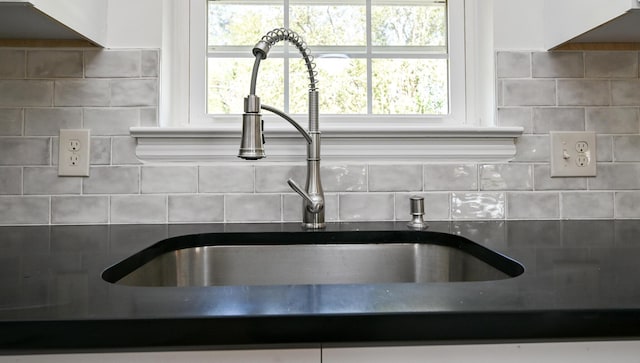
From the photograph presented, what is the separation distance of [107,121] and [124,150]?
0.09m

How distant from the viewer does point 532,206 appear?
109 cm

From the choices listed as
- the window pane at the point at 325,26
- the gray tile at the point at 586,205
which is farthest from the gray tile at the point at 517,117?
the window pane at the point at 325,26

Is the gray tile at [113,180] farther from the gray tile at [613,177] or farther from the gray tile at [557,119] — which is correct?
the gray tile at [613,177]

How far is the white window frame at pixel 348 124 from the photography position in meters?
1.06

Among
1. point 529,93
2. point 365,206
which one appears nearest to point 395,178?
point 365,206

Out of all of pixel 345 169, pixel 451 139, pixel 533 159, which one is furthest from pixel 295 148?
pixel 533 159

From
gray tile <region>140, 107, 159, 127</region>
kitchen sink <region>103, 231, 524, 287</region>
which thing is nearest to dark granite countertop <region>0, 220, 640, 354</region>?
kitchen sink <region>103, 231, 524, 287</region>

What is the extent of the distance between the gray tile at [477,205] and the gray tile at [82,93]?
38.0 inches

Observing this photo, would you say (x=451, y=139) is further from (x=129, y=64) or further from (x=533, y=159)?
(x=129, y=64)

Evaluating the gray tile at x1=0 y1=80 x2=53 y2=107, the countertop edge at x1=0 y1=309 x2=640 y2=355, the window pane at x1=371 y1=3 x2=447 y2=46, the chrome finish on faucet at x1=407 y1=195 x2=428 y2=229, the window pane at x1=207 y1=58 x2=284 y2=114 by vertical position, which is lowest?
the countertop edge at x1=0 y1=309 x2=640 y2=355

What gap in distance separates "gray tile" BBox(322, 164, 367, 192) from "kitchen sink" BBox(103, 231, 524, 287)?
168mm

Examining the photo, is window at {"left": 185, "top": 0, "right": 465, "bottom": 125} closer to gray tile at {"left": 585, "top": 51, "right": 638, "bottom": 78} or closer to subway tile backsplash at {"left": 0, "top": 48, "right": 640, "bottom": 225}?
subway tile backsplash at {"left": 0, "top": 48, "right": 640, "bottom": 225}

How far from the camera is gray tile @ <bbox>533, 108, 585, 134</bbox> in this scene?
110 cm

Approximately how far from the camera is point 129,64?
107 centimetres
